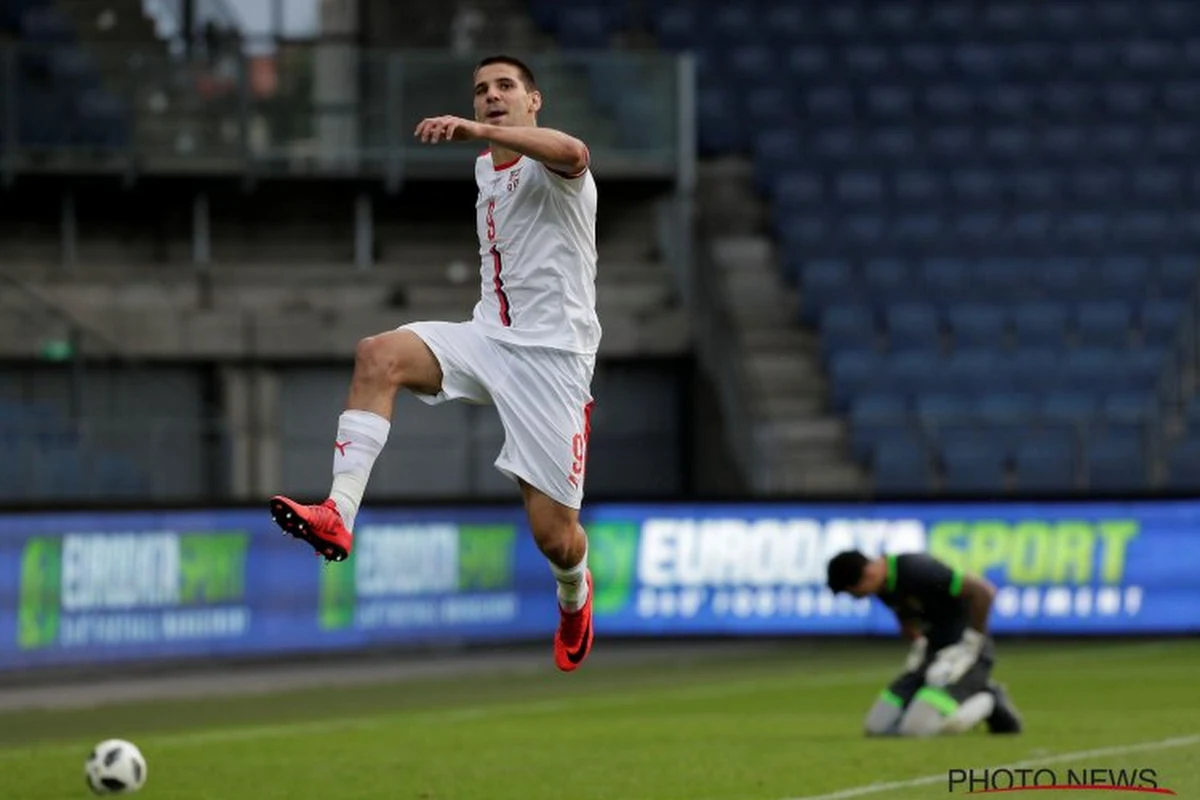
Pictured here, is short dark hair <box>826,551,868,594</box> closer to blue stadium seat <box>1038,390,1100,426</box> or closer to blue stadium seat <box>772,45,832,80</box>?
blue stadium seat <box>1038,390,1100,426</box>

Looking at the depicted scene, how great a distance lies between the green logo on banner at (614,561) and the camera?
21.0 metres

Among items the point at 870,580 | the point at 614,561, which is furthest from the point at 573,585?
the point at 614,561

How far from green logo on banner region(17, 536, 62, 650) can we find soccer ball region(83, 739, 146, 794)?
710 centimetres

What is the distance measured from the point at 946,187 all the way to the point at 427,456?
21.1ft

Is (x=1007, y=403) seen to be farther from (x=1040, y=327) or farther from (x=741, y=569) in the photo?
(x=741, y=569)

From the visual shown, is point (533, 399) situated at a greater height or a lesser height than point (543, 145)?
lesser

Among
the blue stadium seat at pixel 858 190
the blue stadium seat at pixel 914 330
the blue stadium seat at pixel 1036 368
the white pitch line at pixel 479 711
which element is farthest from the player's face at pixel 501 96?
the blue stadium seat at pixel 858 190

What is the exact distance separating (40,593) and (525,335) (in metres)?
9.43

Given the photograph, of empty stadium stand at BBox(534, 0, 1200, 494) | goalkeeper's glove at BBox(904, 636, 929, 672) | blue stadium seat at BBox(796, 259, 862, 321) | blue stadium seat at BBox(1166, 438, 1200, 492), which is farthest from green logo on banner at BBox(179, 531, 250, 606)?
blue stadium seat at BBox(1166, 438, 1200, 492)

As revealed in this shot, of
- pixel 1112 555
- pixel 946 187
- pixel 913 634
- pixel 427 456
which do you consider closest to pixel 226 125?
pixel 427 456

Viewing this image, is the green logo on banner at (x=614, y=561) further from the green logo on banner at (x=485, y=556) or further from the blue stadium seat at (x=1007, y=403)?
the blue stadium seat at (x=1007, y=403)

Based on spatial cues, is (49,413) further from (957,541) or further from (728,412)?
(957,541)

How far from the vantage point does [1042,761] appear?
11727mm
